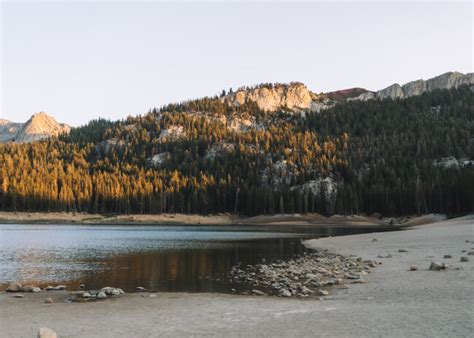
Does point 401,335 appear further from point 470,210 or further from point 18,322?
point 470,210

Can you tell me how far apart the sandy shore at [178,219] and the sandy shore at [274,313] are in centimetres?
12175

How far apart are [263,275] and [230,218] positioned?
459ft

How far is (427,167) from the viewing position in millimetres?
168625

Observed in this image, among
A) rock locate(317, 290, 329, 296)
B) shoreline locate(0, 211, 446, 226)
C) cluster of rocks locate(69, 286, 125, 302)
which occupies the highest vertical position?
rock locate(317, 290, 329, 296)

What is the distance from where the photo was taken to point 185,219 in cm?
16300

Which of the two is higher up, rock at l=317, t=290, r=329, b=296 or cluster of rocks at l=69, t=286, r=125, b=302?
rock at l=317, t=290, r=329, b=296

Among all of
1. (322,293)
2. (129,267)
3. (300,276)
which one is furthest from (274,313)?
(129,267)

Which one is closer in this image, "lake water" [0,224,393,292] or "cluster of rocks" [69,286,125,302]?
"cluster of rocks" [69,286,125,302]

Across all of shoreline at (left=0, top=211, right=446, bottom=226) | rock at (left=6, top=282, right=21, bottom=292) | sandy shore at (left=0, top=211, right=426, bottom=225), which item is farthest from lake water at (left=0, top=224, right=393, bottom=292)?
sandy shore at (left=0, top=211, right=426, bottom=225)

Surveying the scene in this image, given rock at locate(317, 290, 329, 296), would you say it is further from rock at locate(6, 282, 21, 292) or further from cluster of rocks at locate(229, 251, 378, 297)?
rock at locate(6, 282, 21, 292)

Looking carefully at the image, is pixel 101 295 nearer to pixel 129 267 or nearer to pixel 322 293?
pixel 322 293

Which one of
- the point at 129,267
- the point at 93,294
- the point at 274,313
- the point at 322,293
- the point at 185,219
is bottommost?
the point at 185,219

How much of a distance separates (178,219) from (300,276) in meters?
138

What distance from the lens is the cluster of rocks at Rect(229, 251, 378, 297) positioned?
2398cm
